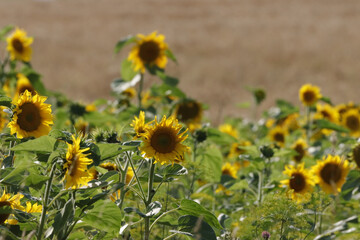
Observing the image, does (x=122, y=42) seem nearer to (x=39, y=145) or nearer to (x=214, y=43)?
(x=39, y=145)

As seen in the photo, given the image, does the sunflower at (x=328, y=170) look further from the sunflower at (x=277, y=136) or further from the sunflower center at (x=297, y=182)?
the sunflower at (x=277, y=136)

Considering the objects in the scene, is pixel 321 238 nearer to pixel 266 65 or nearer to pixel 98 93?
pixel 98 93

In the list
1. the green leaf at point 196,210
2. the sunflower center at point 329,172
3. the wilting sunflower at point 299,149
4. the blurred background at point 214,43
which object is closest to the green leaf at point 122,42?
the wilting sunflower at point 299,149

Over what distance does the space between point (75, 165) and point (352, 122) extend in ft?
7.48

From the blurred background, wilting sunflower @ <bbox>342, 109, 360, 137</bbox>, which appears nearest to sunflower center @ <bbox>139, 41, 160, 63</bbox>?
wilting sunflower @ <bbox>342, 109, 360, 137</bbox>

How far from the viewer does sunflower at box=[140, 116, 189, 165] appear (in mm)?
1152

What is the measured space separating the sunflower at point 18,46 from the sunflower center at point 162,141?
1.77 m

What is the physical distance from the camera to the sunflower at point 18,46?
2.73m

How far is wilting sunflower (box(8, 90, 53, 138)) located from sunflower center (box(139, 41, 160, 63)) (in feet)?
3.93

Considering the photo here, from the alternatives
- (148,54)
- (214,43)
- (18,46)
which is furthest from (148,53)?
(214,43)

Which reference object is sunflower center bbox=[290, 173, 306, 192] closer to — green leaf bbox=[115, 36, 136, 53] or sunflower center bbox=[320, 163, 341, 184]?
sunflower center bbox=[320, 163, 341, 184]

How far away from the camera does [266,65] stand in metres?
10.8

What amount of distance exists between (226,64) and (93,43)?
3.25 metres

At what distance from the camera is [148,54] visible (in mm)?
2367
